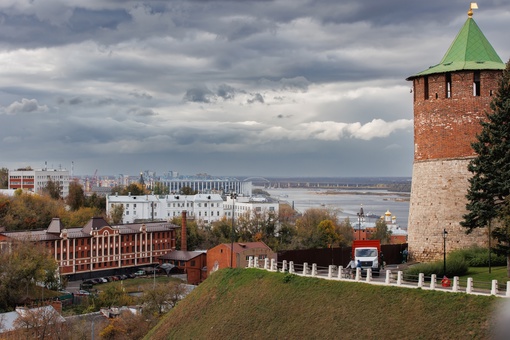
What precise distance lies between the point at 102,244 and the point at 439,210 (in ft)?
144

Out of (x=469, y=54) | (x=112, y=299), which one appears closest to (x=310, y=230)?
(x=112, y=299)

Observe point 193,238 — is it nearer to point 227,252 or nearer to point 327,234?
point 327,234

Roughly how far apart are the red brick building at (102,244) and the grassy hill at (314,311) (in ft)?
124

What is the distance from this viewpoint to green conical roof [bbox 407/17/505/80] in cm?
2939

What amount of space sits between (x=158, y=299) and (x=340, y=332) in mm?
21682

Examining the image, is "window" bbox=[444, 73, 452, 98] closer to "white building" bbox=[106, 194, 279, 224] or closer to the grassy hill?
the grassy hill

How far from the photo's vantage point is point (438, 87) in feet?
98.2

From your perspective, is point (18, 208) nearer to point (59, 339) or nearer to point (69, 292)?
point (69, 292)

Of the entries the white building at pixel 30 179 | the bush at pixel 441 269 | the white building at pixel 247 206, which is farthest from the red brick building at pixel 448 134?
Result: the white building at pixel 30 179

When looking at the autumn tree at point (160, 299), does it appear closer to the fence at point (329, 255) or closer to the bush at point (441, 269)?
the fence at point (329, 255)

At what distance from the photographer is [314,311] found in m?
22.0

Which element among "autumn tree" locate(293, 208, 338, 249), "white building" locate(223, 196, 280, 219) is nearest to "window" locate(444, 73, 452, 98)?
"autumn tree" locate(293, 208, 338, 249)

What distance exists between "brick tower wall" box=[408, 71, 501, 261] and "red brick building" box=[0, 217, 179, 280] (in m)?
39.6

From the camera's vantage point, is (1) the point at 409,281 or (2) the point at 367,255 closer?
(1) the point at 409,281
